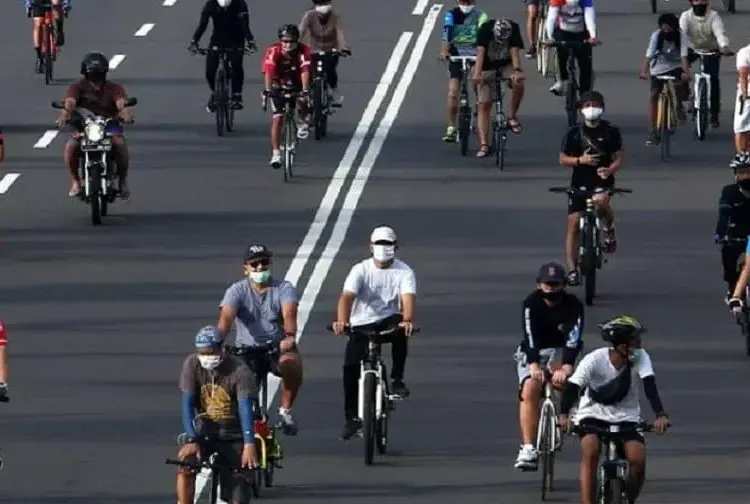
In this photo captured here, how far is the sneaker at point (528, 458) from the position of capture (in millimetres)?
24953

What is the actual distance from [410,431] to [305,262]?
6.97m

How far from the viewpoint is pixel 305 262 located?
3356cm

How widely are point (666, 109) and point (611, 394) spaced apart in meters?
16.2

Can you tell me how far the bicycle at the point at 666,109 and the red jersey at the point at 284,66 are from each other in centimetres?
419

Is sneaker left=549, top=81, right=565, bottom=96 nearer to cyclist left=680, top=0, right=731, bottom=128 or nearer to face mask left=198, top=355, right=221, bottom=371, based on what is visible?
cyclist left=680, top=0, right=731, bottom=128

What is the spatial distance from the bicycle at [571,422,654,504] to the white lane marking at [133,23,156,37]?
26591mm

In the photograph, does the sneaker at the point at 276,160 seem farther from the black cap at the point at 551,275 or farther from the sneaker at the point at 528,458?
the black cap at the point at 551,275

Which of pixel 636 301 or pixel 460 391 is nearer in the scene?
pixel 460 391

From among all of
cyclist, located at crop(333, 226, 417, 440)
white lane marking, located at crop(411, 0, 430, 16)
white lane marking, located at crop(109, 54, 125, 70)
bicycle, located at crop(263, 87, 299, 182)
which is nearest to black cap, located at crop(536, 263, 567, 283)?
cyclist, located at crop(333, 226, 417, 440)

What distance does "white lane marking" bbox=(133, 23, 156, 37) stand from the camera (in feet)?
160

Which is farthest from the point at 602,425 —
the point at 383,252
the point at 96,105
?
the point at 96,105

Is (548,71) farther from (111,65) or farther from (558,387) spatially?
(558,387)

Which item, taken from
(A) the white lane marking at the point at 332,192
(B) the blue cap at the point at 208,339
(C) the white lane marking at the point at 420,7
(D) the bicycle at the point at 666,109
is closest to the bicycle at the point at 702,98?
(D) the bicycle at the point at 666,109

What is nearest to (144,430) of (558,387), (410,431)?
(410,431)
